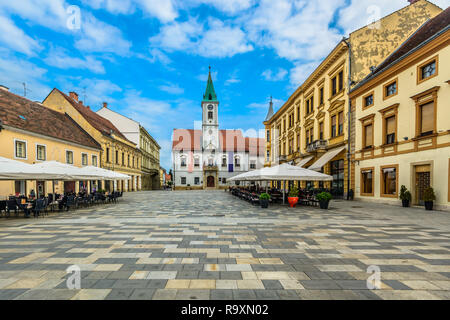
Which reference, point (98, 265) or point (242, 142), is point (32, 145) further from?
point (242, 142)

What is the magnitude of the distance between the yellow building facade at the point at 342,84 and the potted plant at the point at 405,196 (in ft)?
16.8

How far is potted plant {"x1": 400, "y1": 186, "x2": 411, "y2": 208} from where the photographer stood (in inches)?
543

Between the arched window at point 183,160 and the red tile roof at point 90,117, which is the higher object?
the red tile roof at point 90,117

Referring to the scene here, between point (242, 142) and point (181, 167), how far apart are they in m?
15.4

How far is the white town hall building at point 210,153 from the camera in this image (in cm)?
5112

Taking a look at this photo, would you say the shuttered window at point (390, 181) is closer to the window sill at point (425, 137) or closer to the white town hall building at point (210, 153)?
the window sill at point (425, 137)

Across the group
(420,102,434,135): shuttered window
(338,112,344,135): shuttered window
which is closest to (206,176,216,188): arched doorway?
(338,112,344,135): shuttered window

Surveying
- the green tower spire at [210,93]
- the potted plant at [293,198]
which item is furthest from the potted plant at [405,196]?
the green tower spire at [210,93]

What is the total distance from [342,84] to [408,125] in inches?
307

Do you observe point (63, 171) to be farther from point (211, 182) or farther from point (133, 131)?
point (211, 182)

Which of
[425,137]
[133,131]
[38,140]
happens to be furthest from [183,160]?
[425,137]

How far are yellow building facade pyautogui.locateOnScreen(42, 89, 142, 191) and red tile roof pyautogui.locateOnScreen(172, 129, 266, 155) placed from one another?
1448cm

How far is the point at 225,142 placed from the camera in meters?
55.4
